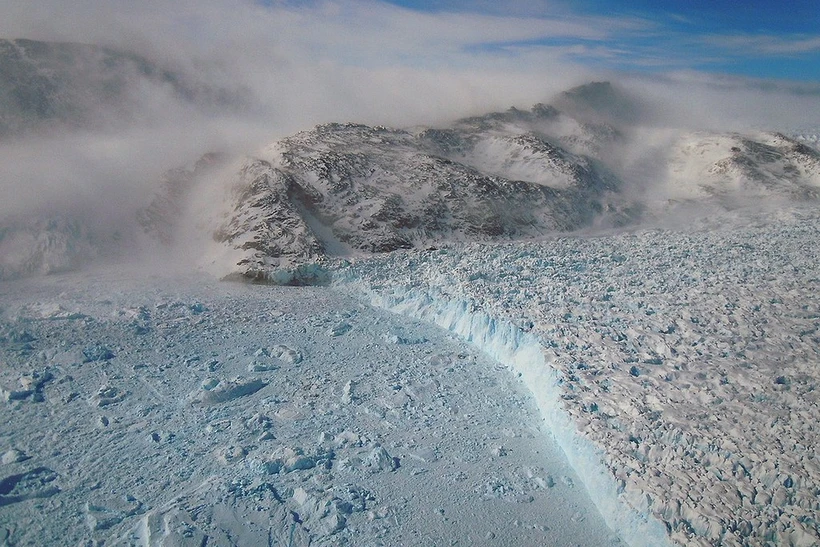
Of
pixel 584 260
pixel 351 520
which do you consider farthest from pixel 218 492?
pixel 584 260

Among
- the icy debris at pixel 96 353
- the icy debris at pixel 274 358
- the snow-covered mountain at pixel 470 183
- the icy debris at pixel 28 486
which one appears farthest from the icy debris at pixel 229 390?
the snow-covered mountain at pixel 470 183

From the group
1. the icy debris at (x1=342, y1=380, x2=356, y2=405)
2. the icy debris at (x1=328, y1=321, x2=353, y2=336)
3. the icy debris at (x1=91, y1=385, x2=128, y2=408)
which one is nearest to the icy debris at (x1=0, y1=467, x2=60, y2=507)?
the icy debris at (x1=91, y1=385, x2=128, y2=408)

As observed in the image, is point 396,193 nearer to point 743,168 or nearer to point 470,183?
point 470,183

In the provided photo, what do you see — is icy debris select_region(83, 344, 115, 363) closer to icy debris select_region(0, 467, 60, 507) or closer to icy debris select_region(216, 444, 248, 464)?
icy debris select_region(0, 467, 60, 507)

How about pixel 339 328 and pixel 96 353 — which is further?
pixel 339 328

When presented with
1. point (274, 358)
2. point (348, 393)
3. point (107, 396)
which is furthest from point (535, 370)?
point (107, 396)
